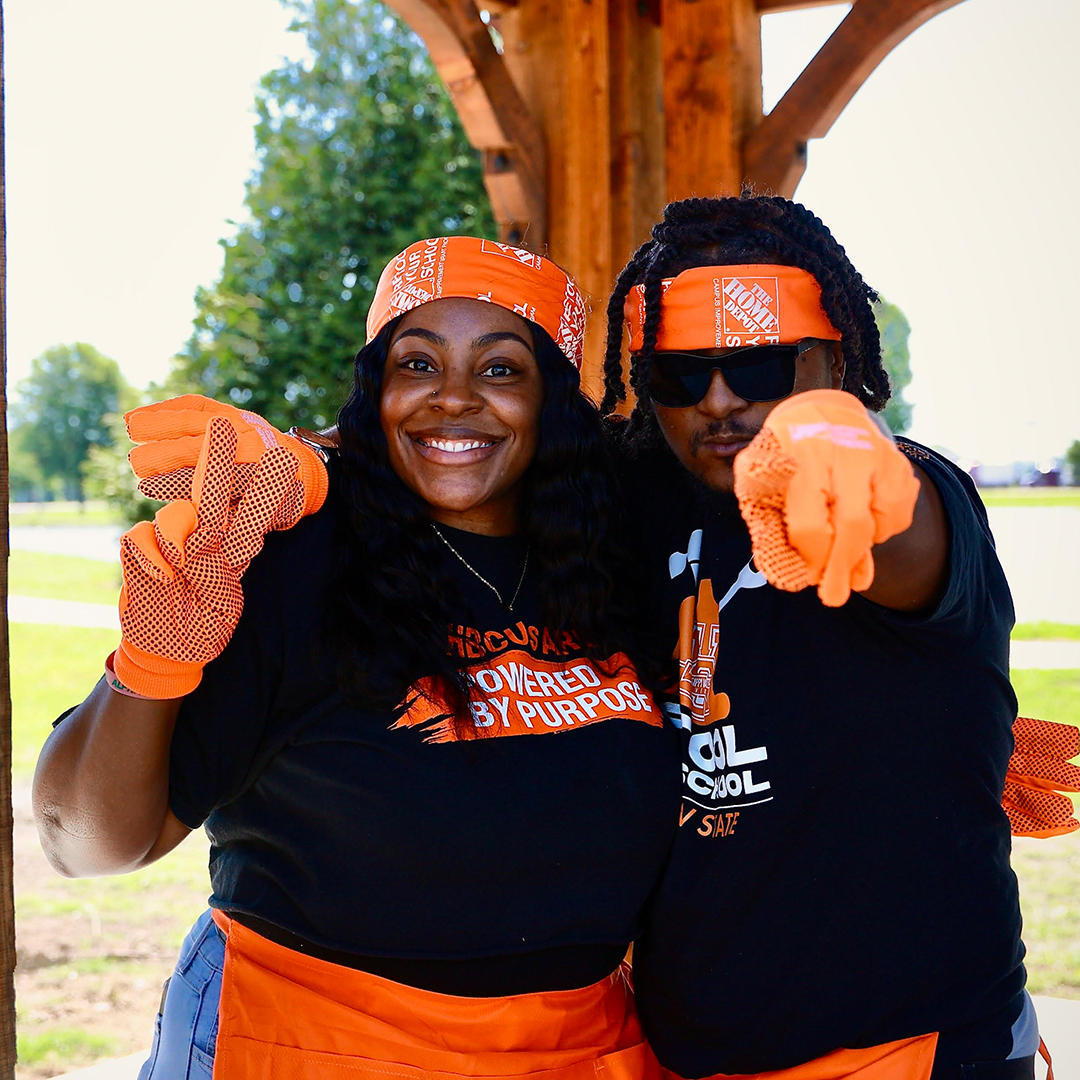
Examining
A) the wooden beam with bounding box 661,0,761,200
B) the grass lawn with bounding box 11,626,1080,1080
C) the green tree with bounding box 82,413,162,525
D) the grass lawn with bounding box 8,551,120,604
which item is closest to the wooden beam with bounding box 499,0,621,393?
the wooden beam with bounding box 661,0,761,200

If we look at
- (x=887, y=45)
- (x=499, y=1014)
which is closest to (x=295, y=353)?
(x=887, y=45)

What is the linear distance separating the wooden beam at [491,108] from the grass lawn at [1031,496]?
635 inches

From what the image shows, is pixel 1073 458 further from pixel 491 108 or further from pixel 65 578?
pixel 491 108

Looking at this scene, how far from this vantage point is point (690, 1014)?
1632 millimetres

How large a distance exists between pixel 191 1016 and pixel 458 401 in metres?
1.05

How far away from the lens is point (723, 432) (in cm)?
175

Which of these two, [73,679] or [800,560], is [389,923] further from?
[73,679]

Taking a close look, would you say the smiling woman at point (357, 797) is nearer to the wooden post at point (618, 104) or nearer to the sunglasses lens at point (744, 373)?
the sunglasses lens at point (744, 373)

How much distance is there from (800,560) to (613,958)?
91 cm

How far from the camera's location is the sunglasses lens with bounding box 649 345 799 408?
5.75 ft

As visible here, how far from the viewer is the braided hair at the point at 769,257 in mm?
1800

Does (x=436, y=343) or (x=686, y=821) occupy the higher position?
(x=436, y=343)

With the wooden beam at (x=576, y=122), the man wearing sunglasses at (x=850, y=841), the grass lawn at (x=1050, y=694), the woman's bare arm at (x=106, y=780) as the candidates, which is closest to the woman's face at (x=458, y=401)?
the man wearing sunglasses at (x=850, y=841)

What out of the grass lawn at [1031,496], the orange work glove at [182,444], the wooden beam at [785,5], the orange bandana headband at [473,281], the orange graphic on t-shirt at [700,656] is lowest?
the orange graphic on t-shirt at [700,656]
